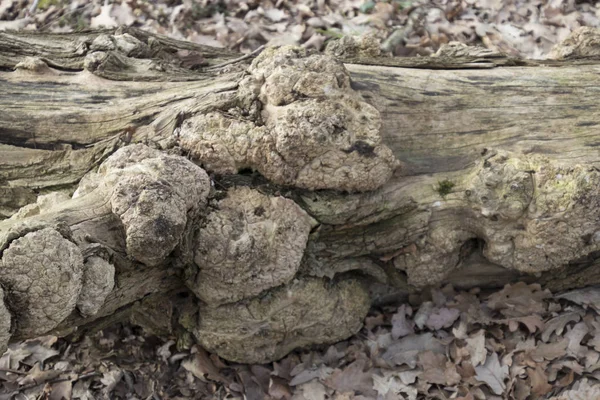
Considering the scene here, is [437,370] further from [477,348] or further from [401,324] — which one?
[401,324]

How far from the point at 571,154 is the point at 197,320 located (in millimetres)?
2563

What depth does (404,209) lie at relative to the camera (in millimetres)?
3564

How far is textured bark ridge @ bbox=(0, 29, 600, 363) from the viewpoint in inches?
124

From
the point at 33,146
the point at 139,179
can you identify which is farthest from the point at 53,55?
the point at 139,179

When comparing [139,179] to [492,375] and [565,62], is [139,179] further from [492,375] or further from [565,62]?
[565,62]

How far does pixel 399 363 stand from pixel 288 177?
60.5 inches

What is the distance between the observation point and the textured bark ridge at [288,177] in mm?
3146

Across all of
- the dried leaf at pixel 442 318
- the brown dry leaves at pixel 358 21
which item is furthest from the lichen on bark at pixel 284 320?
the brown dry leaves at pixel 358 21

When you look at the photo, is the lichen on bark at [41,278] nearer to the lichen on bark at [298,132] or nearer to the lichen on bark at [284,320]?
the lichen on bark at [298,132]

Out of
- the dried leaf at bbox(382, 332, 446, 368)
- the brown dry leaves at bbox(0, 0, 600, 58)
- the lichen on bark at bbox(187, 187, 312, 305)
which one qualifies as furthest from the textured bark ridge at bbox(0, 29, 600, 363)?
the brown dry leaves at bbox(0, 0, 600, 58)

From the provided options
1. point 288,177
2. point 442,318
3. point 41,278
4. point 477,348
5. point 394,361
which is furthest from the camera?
point 442,318

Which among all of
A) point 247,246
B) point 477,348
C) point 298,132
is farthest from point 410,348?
point 298,132

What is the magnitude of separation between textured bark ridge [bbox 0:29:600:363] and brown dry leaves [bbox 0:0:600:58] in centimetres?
221

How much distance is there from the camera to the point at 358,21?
6.54 m
